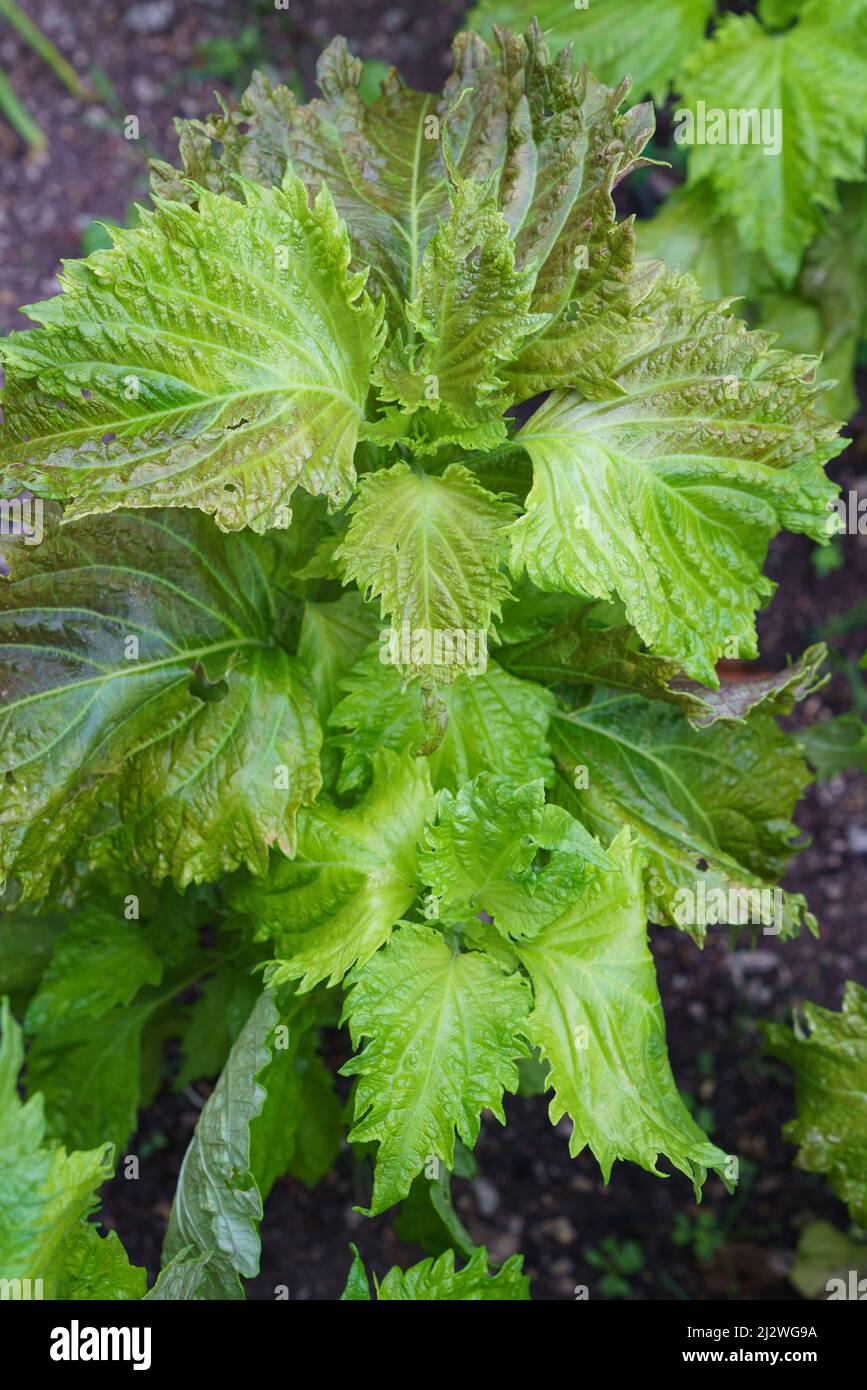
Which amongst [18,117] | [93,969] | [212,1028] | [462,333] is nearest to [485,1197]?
[212,1028]

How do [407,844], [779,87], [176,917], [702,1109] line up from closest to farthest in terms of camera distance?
[407,844], [176,917], [779,87], [702,1109]

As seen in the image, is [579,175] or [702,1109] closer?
[579,175]

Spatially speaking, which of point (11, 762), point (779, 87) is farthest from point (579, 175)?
point (779, 87)

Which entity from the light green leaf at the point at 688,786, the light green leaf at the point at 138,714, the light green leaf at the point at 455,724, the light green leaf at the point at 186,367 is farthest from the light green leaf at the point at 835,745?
the light green leaf at the point at 186,367

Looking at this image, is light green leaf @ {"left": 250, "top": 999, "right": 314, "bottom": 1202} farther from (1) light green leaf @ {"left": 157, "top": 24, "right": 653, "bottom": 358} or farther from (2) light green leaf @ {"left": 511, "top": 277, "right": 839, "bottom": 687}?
(1) light green leaf @ {"left": 157, "top": 24, "right": 653, "bottom": 358}

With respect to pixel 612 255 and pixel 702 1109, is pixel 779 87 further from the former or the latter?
pixel 702 1109
